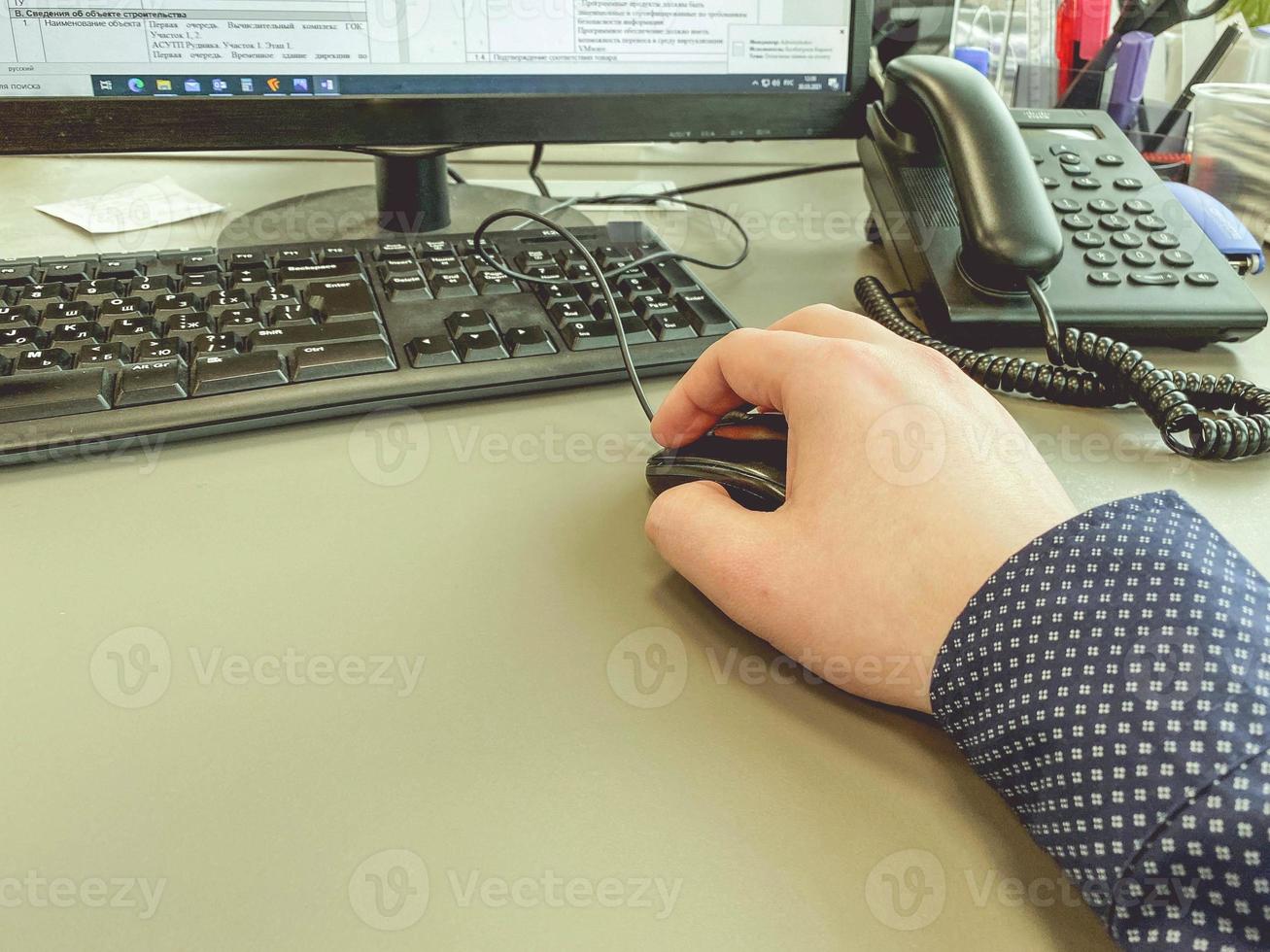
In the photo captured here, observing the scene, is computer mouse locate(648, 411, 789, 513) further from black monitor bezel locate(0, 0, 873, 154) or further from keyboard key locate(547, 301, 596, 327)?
black monitor bezel locate(0, 0, 873, 154)

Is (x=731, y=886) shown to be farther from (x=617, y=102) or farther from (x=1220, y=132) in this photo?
(x=1220, y=132)

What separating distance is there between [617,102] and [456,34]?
→ 0.37ft

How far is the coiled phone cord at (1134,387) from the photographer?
516 millimetres

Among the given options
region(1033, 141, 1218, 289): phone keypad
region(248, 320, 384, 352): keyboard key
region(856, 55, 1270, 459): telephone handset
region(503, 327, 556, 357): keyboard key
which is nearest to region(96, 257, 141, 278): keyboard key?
region(248, 320, 384, 352): keyboard key

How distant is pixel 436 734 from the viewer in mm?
336

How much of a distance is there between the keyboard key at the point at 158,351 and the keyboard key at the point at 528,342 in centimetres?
16

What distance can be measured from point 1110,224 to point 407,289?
45 centimetres

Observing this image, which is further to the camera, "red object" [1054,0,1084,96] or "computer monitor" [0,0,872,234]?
"red object" [1054,0,1084,96]

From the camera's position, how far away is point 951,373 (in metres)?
0.47

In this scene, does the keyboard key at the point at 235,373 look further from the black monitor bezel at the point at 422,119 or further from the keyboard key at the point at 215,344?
the black monitor bezel at the point at 422,119

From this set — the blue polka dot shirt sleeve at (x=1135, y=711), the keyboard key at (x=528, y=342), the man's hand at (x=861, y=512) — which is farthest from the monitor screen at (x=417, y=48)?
the blue polka dot shirt sleeve at (x=1135, y=711)

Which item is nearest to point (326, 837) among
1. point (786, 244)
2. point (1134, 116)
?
point (786, 244)

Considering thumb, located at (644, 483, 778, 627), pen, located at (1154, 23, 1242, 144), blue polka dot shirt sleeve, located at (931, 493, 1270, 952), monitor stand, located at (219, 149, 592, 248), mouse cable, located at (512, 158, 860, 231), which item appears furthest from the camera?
pen, located at (1154, 23, 1242, 144)

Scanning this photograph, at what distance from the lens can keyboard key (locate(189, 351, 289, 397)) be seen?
1.61 ft
